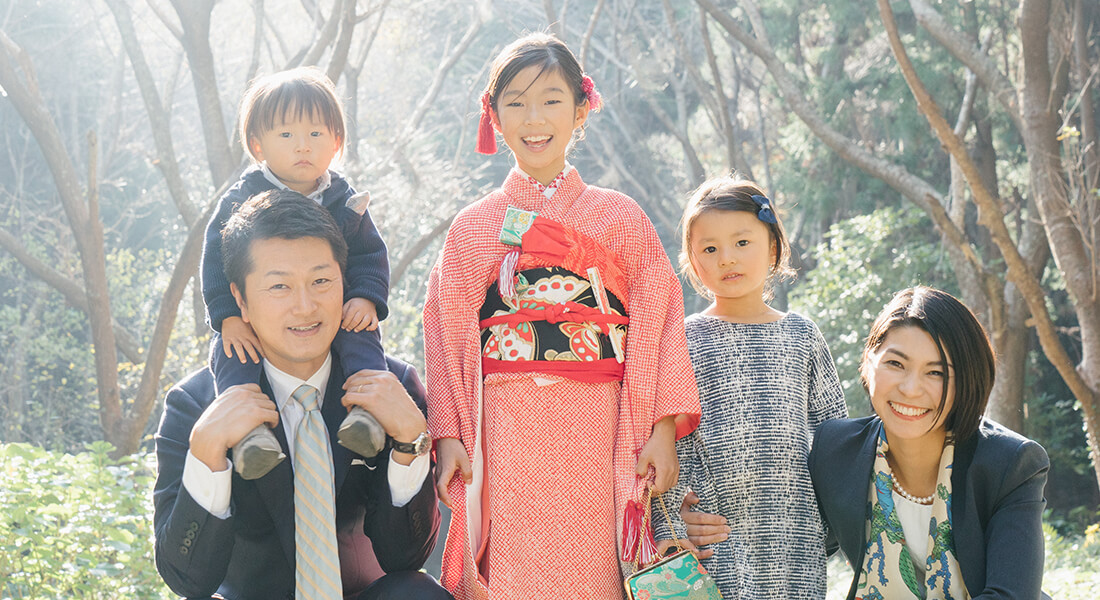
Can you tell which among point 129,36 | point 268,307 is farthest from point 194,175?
point 268,307

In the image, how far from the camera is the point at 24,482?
3926 millimetres

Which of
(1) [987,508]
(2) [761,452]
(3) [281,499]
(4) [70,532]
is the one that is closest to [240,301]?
(3) [281,499]

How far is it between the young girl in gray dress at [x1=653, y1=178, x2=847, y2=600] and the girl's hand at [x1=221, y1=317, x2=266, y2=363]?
1.09 metres

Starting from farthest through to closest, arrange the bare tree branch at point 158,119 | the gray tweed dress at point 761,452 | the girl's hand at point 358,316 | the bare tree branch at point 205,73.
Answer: the bare tree branch at point 158,119 < the bare tree branch at point 205,73 < the gray tweed dress at point 761,452 < the girl's hand at point 358,316

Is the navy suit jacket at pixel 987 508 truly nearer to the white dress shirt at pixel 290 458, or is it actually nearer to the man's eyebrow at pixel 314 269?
the white dress shirt at pixel 290 458

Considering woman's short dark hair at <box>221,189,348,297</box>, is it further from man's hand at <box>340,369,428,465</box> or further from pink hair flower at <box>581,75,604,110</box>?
pink hair flower at <box>581,75,604,110</box>

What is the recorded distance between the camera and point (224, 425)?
2162 mm

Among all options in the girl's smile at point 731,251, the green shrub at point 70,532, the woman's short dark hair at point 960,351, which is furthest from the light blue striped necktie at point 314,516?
the green shrub at point 70,532

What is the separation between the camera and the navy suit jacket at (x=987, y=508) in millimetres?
2125

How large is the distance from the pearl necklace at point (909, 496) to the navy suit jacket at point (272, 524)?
1.11 m

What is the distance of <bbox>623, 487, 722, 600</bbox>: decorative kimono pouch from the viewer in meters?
2.31

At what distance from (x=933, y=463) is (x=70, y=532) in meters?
3.18

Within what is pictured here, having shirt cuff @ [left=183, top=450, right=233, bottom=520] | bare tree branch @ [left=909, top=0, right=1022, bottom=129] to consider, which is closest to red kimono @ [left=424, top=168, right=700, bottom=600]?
shirt cuff @ [left=183, top=450, right=233, bottom=520]

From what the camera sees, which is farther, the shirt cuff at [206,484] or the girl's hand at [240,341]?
the girl's hand at [240,341]
